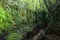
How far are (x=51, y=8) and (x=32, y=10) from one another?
1.13 meters

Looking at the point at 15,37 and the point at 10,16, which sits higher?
the point at 10,16

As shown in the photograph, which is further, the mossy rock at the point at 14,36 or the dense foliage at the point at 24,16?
the dense foliage at the point at 24,16

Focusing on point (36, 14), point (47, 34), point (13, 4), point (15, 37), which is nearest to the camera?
point (15, 37)

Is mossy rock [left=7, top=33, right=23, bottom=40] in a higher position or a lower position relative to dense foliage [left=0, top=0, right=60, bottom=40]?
lower

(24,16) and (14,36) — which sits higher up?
(24,16)

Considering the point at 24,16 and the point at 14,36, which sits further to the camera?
the point at 24,16

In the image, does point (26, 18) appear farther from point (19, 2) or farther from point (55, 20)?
point (55, 20)

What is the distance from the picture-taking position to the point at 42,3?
8531mm

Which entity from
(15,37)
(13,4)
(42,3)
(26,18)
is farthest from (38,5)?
(15,37)

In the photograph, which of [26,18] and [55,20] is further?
[55,20]

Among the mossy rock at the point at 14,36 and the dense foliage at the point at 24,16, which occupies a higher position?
the dense foliage at the point at 24,16

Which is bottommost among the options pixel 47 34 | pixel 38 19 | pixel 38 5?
pixel 47 34

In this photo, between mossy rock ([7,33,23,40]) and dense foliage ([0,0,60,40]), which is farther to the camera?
dense foliage ([0,0,60,40])

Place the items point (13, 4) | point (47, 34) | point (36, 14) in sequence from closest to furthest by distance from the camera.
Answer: point (13, 4) < point (47, 34) < point (36, 14)
